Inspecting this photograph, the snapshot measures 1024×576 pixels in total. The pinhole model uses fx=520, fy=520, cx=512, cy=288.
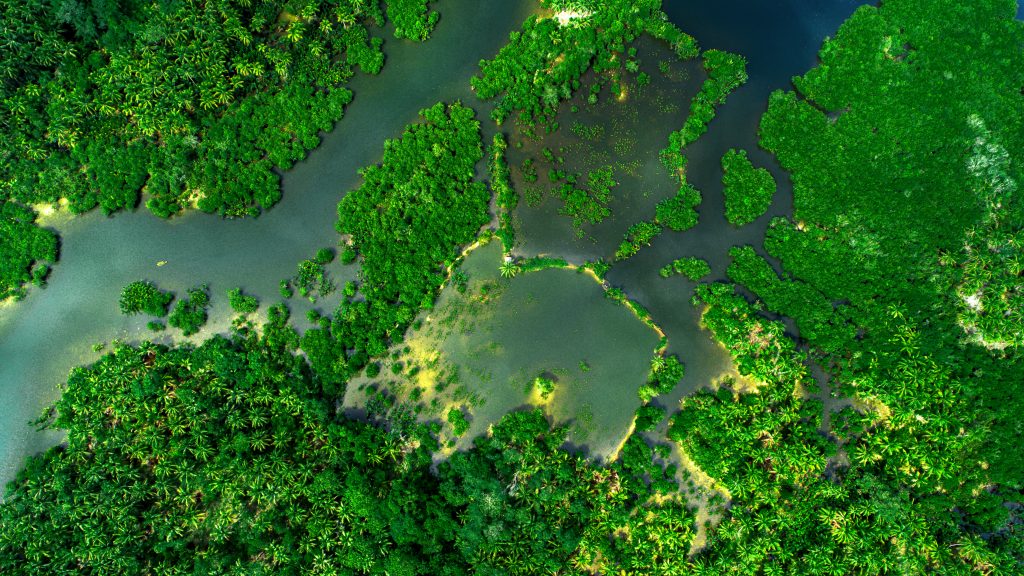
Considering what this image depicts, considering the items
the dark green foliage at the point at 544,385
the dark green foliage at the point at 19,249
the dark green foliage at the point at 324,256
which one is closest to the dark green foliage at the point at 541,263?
the dark green foliage at the point at 544,385

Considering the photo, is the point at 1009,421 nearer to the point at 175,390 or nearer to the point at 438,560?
the point at 438,560

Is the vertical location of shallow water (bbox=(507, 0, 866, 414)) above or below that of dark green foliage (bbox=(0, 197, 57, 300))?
above

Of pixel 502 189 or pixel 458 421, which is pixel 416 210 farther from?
pixel 458 421

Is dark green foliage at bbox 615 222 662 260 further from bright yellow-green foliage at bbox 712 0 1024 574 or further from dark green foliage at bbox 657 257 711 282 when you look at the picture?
bright yellow-green foliage at bbox 712 0 1024 574

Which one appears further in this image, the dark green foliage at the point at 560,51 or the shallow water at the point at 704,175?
the dark green foliage at the point at 560,51

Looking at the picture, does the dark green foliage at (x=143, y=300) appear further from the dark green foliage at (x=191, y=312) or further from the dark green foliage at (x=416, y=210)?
the dark green foliage at (x=416, y=210)

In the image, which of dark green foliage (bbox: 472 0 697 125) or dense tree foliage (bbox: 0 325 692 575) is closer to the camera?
dense tree foliage (bbox: 0 325 692 575)

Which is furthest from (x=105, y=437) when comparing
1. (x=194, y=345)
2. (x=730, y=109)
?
(x=730, y=109)

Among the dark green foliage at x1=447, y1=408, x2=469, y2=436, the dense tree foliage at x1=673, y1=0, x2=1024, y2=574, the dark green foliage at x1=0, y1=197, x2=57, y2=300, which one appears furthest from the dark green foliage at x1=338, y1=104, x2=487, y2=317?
the dark green foliage at x1=0, y1=197, x2=57, y2=300
